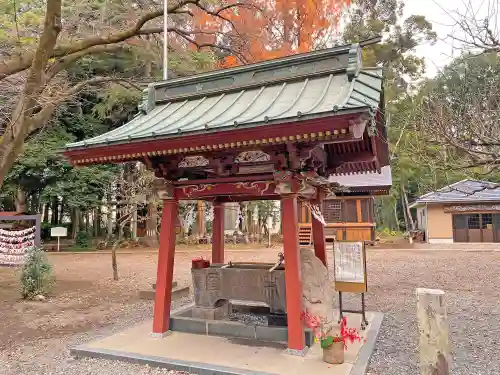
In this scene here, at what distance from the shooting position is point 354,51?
18.6ft

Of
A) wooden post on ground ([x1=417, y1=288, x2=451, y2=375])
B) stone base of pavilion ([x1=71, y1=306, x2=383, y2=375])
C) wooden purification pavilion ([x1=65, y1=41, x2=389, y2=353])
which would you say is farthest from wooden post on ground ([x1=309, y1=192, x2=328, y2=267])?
wooden post on ground ([x1=417, y1=288, x2=451, y2=375])

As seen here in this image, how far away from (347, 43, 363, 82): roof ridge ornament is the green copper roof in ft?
0.04

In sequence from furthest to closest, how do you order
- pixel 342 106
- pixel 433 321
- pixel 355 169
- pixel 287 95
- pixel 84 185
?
1. pixel 84 185
2. pixel 355 169
3. pixel 287 95
4. pixel 342 106
5. pixel 433 321

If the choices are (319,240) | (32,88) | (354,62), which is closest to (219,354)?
(319,240)

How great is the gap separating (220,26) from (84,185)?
1221 centimetres

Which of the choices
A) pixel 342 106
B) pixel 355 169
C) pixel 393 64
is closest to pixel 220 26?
pixel 355 169

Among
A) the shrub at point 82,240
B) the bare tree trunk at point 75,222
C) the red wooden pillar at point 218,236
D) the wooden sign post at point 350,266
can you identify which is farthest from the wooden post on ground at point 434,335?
the bare tree trunk at point 75,222

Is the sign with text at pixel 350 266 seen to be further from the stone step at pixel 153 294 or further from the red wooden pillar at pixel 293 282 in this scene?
the stone step at pixel 153 294

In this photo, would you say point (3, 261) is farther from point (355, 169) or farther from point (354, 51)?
point (354, 51)

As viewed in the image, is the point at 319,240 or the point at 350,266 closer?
the point at 350,266

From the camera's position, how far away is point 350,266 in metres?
6.61

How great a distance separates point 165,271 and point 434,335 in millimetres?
4350

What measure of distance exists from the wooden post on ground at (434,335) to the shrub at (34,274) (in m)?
9.26

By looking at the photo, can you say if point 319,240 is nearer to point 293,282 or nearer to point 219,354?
point 293,282
